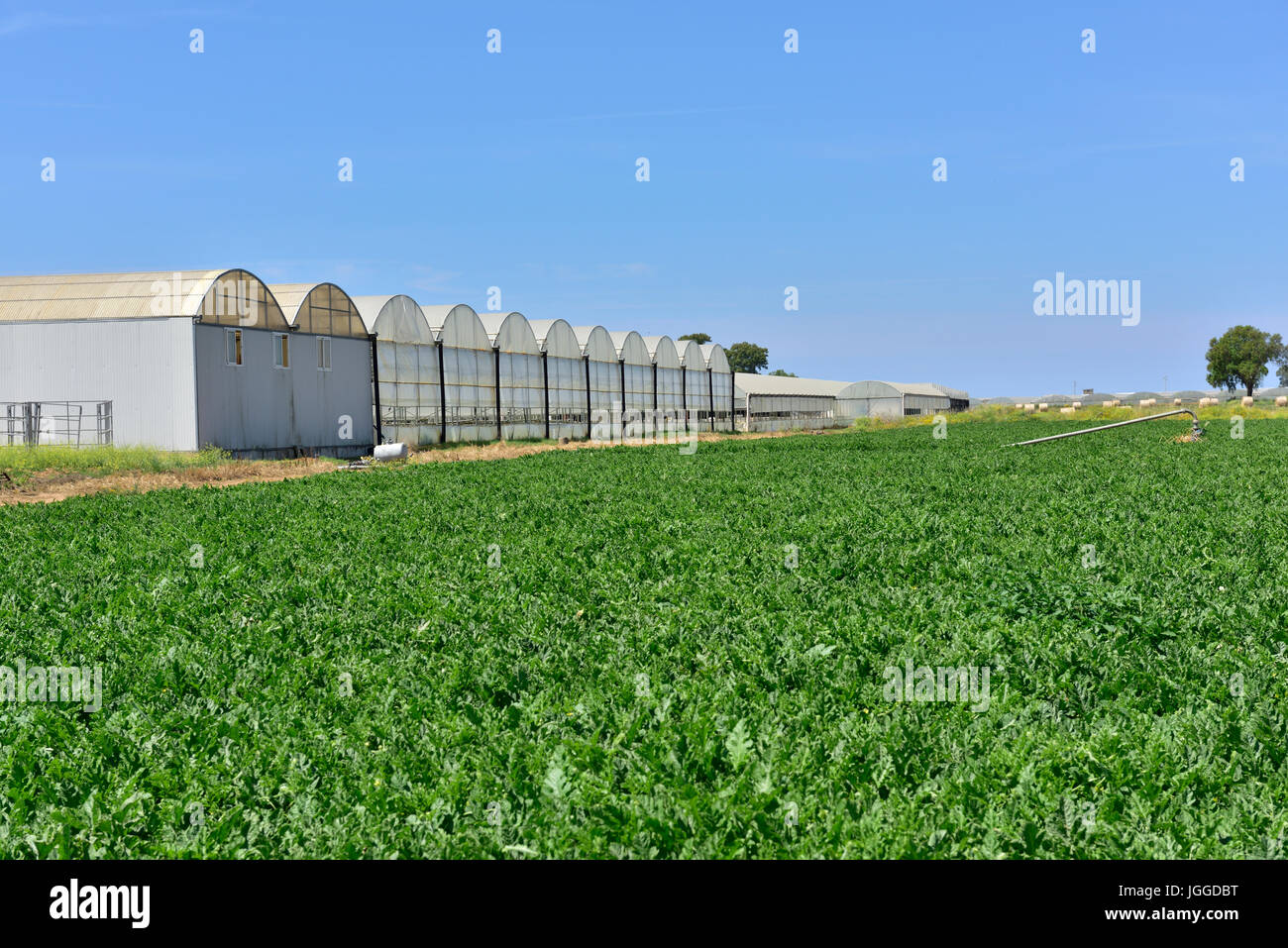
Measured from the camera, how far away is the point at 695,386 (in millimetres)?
61125

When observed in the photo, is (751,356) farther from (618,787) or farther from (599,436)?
(618,787)

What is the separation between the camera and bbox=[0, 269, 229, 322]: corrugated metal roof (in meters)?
26.8

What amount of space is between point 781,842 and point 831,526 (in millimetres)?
7722

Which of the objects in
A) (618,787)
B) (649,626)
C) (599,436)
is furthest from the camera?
(599,436)

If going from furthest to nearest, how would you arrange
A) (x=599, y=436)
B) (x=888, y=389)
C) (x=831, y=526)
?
(x=888, y=389) < (x=599, y=436) < (x=831, y=526)

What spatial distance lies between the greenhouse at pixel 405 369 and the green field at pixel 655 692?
2441 cm

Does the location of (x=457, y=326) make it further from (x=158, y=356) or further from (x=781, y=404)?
(x=781, y=404)

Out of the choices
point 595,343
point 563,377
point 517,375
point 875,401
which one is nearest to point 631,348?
point 595,343

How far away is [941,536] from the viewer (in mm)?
10492

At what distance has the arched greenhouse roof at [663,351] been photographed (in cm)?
5594
